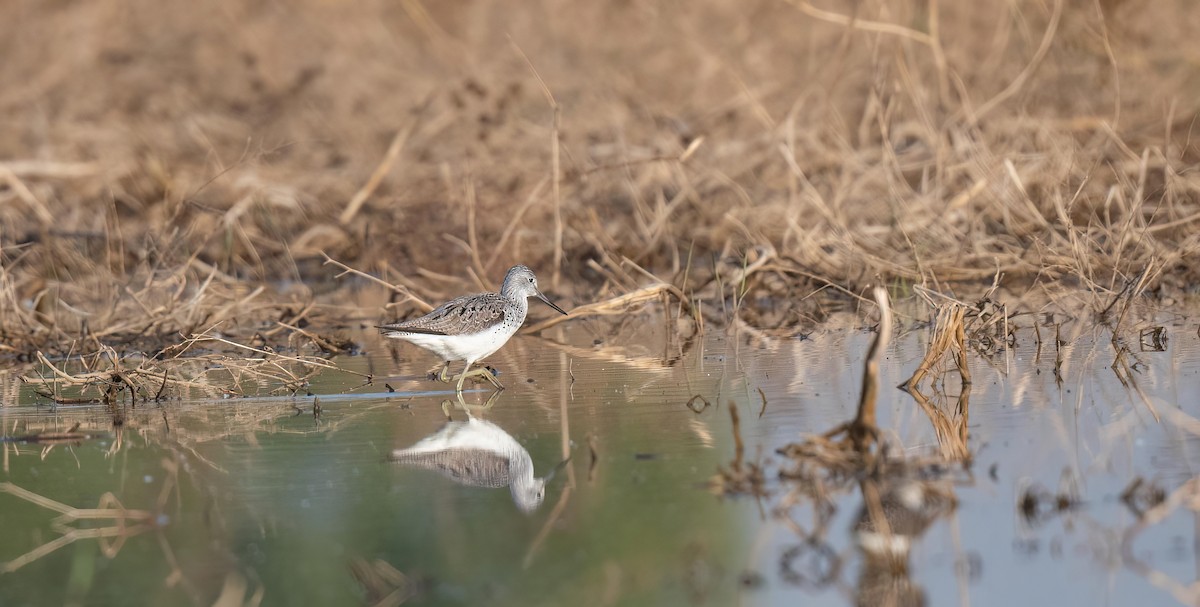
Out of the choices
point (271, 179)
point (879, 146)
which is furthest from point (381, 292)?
point (879, 146)

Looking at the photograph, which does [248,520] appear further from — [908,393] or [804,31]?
[804,31]

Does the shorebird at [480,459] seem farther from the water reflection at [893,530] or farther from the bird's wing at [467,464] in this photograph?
the water reflection at [893,530]

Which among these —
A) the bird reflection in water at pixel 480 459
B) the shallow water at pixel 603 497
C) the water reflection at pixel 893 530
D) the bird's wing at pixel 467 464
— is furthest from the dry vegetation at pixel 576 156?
the water reflection at pixel 893 530

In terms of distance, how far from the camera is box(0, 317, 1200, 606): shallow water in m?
4.48

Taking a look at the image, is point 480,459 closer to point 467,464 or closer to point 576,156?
point 467,464

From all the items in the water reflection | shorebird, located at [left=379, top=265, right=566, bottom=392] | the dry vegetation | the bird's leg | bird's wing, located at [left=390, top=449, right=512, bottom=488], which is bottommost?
the water reflection

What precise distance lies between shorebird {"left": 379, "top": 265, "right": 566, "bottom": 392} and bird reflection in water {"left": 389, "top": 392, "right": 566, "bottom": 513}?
114 centimetres

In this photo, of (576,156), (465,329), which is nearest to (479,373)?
(465,329)

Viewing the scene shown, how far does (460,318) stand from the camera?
27.4 ft

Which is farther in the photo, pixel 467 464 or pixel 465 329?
pixel 465 329

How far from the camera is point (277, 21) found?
20281 mm

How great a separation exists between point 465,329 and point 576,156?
698 centimetres

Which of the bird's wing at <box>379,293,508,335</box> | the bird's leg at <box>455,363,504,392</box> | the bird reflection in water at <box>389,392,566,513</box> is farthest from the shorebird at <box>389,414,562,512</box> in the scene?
the bird's wing at <box>379,293,508,335</box>

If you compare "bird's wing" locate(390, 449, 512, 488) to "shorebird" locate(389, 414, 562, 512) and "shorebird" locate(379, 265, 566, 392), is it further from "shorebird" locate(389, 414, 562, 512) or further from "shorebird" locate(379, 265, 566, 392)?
"shorebird" locate(379, 265, 566, 392)
